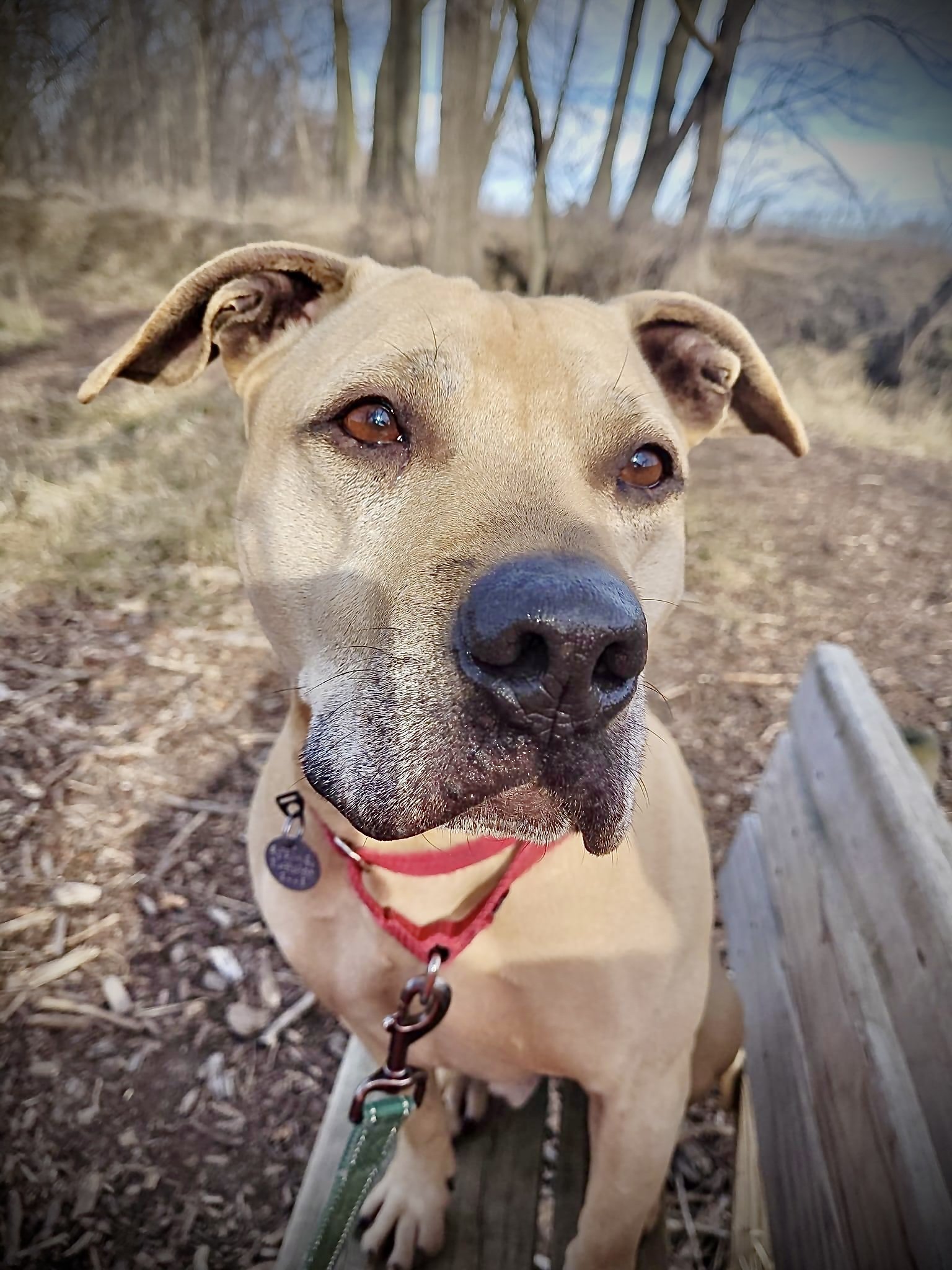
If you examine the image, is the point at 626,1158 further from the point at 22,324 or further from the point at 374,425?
the point at 22,324

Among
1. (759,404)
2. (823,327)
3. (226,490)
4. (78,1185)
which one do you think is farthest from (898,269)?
(78,1185)

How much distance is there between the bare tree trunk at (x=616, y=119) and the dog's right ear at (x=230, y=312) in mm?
5881

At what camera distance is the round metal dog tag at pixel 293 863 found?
167 centimetres

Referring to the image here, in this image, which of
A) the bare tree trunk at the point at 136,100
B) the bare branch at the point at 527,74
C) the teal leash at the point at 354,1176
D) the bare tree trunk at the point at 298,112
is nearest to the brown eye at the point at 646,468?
the teal leash at the point at 354,1176

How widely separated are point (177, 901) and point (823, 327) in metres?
7.33

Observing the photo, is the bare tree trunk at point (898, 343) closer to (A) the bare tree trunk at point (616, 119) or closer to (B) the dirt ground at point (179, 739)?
(B) the dirt ground at point (179, 739)

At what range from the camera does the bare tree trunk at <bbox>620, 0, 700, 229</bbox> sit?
5.90m

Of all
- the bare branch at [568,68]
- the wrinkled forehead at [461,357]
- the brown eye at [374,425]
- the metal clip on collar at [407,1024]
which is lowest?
the metal clip on collar at [407,1024]

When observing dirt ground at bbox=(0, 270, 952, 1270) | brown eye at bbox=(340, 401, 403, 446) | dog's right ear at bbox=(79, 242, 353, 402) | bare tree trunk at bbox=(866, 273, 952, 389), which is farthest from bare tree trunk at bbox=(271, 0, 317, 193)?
brown eye at bbox=(340, 401, 403, 446)

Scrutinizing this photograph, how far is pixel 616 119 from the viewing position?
6.80 meters

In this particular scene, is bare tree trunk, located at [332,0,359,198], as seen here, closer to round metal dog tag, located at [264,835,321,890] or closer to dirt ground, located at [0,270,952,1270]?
dirt ground, located at [0,270,952,1270]

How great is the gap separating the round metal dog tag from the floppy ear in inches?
61.0

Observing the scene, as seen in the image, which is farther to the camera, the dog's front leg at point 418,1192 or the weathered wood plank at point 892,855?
the dog's front leg at point 418,1192

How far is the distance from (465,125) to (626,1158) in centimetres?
721
